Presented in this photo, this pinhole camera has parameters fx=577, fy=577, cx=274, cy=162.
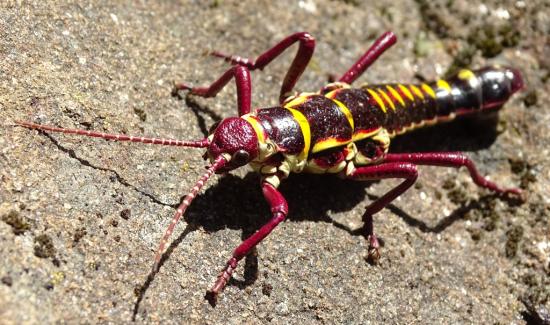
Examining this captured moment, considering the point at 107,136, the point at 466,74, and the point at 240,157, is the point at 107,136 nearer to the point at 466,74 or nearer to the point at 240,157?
the point at 240,157

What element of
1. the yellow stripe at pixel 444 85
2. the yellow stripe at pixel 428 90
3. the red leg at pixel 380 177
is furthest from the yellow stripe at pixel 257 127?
the yellow stripe at pixel 444 85

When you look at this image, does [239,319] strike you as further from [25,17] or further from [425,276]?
[25,17]

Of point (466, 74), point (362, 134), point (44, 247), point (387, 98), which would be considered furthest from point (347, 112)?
point (44, 247)

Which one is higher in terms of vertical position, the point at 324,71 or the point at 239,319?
the point at 324,71

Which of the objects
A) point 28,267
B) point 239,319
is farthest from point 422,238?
point 28,267

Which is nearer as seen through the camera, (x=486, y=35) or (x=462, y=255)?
(x=462, y=255)

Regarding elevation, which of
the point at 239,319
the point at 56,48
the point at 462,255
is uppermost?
the point at 56,48

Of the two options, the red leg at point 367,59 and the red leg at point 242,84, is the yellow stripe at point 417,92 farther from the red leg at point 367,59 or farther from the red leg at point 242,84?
the red leg at point 242,84
